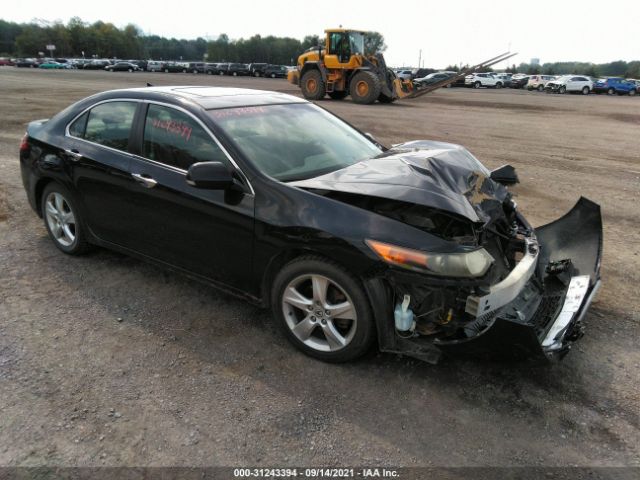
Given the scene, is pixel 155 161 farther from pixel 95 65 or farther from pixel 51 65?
pixel 51 65

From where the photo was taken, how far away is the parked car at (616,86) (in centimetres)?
4228

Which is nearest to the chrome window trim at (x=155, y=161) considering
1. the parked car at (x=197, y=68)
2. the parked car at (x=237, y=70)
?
the parked car at (x=237, y=70)

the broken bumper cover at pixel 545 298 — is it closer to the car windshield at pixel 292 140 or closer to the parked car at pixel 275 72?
the car windshield at pixel 292 140

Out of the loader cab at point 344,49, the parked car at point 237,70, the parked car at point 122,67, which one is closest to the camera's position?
the loader cab at point 344,49

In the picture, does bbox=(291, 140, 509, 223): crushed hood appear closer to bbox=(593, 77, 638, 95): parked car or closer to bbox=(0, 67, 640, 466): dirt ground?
bbox=(0, 67, 640, 466): dirt ground

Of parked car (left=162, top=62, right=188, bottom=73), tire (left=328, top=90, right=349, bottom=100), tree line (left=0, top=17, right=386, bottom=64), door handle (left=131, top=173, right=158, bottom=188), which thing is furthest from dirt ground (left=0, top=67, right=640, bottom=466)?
tree line (left=0, top=17, right=386, bottom=64)

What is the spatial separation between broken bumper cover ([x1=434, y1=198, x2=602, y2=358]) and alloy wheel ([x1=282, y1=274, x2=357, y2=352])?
0.60 m

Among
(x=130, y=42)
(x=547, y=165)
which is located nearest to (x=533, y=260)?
(x=547, y=165)

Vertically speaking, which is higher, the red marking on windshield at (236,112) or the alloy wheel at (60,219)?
the red marking on windshield at (236,112)

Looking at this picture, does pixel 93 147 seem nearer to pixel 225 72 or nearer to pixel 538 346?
pixel 538 346

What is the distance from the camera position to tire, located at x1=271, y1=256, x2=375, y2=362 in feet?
9.75

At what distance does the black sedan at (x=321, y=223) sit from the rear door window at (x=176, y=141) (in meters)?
0.01

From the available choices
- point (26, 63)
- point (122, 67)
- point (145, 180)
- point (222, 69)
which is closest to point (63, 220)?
point (145, 180)

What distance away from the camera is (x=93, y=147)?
4238 mm
